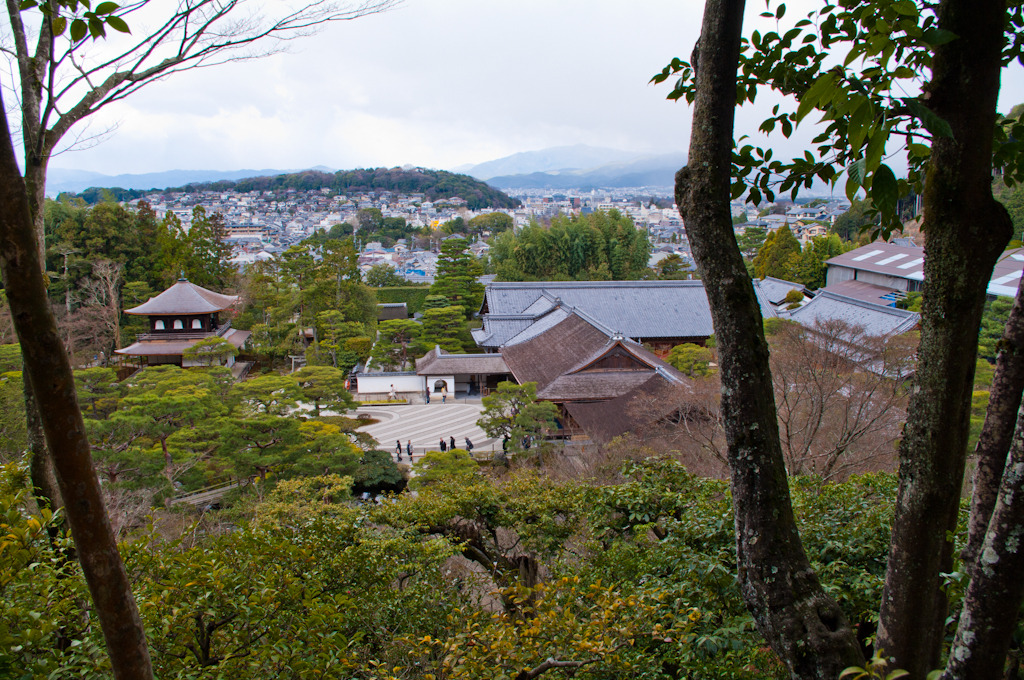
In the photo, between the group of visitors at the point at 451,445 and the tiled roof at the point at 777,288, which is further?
the tiled roof at the point at 777,288

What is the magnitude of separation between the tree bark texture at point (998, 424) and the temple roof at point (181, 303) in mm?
22218

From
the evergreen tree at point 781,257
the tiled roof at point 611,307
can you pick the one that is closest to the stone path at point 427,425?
the tiled roof at point 611,307

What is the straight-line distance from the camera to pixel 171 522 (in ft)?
29.3

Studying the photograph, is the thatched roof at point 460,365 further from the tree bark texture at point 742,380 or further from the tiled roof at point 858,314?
the tree bark texture at point 742,380

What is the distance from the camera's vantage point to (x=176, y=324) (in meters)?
20.9

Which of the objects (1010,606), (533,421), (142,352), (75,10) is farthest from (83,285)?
(1010,606)

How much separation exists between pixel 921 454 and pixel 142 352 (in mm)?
22196

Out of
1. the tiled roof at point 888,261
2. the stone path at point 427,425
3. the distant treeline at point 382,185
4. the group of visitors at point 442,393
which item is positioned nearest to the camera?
the stone path at point 427,425

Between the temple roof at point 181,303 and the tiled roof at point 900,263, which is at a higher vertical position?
the tiled roof at point 900,263

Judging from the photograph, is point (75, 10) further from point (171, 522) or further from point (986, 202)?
point (171, 522)

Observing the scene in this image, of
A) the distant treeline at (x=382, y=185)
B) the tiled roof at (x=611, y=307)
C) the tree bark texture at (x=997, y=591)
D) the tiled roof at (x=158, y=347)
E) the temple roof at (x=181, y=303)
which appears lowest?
the tiled roof at (x=158, y=347)

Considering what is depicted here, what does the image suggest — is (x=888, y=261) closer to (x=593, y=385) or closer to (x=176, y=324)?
(x=593, y=385)

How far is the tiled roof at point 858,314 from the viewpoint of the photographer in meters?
16.4

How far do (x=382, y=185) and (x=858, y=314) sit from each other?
10562 centimetres
